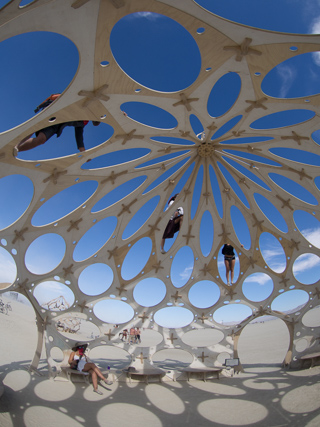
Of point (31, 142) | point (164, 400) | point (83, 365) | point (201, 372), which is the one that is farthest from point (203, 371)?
point (31, 142)

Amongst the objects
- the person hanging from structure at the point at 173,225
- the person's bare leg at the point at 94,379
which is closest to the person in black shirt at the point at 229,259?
the person hanging from structure at the point at 173,225

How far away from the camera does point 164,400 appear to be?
15633 mm

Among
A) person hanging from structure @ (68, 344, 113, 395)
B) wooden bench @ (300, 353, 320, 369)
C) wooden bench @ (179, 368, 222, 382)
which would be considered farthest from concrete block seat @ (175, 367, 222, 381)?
wooden bench @ (300, 353, 320, 369)

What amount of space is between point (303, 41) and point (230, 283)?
63.7 ft

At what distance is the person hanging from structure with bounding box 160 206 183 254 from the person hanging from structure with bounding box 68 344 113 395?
32.4 ft

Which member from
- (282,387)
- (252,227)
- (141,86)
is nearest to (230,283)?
(252,227)

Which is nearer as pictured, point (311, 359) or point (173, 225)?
point (311, 359)

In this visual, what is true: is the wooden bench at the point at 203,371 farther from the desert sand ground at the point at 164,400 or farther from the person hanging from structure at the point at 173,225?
the person hanging from structure at the point at 173,225

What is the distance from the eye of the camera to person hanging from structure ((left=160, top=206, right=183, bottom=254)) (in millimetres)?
21741

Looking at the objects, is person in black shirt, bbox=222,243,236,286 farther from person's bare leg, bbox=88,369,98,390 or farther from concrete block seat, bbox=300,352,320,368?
person's bare leg, bbox=88,369,98,390

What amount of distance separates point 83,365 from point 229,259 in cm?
1391

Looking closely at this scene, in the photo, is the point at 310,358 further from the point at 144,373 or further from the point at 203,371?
the point at 144,373

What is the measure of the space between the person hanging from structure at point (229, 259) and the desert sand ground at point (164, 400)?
7.58 metres

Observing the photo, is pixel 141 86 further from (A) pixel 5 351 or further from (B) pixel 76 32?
(A) pixel 5 351
